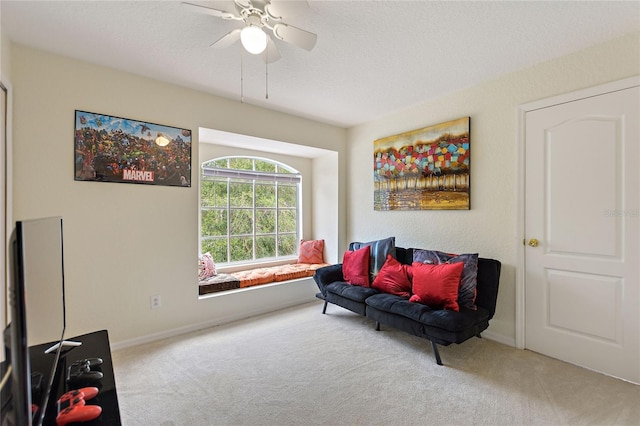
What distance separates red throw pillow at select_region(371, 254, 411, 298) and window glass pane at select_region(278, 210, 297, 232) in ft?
6.45

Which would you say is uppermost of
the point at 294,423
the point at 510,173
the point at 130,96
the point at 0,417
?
the point at 130,96

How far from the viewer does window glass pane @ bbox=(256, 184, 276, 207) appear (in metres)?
4.34

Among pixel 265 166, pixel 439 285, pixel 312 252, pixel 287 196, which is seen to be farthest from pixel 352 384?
pixel 265 166

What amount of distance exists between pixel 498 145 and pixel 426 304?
1.61 m

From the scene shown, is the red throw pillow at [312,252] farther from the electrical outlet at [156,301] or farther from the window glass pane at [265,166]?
the electrical outlet at [156,301]

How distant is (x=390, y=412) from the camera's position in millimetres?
1751

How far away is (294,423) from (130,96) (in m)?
2.90

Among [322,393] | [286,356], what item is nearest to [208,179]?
[286,356]

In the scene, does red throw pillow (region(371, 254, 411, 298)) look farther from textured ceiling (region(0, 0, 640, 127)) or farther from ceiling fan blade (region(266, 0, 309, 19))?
ceiling fan blade (region(266, 0, 309, 19))

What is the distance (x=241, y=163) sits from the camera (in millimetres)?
4148

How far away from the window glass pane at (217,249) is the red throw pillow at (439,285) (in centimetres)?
254

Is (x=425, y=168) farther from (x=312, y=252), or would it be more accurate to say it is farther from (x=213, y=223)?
(x=213, y=223)

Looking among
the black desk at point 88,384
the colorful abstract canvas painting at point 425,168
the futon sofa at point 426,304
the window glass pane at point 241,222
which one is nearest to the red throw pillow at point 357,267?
the futon sofa at point 426,304

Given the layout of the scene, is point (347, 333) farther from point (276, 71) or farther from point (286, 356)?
point (276, 71)
